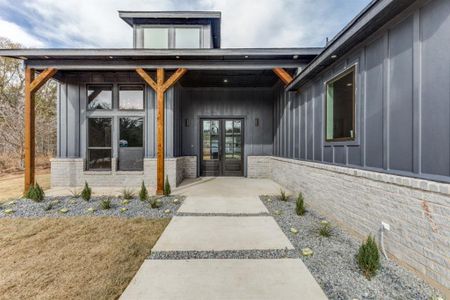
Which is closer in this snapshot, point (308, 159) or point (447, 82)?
point (447, 82)

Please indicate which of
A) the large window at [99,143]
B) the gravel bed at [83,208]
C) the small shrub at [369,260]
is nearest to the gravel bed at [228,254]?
the small shrub at [369,260]

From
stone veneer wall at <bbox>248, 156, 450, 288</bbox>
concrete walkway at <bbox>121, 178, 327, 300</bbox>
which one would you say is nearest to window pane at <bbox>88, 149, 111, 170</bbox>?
concrete walkway at <bbox>121, 178, 327, 300</bbox>

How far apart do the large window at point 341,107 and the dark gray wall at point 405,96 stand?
0.49 ft

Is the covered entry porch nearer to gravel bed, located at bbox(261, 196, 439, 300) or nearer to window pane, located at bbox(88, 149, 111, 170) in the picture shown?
window pane, located at bbox(88, 149, 111, 170)

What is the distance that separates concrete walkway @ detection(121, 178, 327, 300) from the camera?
6.07 feet

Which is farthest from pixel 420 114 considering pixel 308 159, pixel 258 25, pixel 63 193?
pixel 258 25

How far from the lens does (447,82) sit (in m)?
1.97

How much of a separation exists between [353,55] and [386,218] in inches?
101

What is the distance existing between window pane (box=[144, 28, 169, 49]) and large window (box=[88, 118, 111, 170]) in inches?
137

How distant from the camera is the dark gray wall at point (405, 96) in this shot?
2031 mm

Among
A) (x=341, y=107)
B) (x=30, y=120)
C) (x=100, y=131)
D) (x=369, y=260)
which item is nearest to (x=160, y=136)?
(x=100, y=131)

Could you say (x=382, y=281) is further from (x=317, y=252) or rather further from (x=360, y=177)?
(x=360, y=177)

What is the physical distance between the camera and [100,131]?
259 inches

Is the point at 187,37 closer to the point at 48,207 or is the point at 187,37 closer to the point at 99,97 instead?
the point at 99,97
